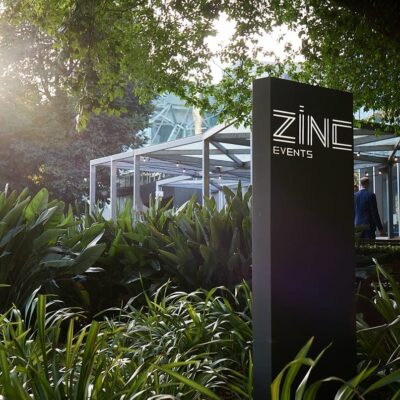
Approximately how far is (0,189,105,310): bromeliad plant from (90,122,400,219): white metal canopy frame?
6950mm

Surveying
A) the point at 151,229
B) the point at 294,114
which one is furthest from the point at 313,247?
the point at 151,229

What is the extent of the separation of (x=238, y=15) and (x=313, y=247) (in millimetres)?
7278

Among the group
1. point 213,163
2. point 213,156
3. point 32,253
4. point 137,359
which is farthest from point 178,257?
point 213,163

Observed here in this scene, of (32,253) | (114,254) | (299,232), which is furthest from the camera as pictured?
(114,254)

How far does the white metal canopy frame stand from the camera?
45.8 ft

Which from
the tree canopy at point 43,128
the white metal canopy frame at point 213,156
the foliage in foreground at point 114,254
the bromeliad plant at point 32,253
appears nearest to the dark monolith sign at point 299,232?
the foliage in foreground at point 114,254

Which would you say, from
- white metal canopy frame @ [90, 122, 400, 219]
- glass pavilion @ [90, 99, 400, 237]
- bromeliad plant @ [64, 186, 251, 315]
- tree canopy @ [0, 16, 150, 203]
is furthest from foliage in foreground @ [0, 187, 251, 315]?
tree canopy @ [0, 16, 150, 203]

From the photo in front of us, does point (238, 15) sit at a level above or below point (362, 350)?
above

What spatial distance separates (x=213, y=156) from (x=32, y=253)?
12574 millimetres

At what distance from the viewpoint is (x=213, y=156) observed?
17.5 meters

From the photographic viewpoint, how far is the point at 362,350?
10.4ft

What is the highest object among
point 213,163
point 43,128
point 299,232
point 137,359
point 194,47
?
point 43,128

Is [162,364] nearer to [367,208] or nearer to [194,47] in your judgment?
[194,47]

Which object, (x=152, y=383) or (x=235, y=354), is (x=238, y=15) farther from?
(x=152, y=383)
